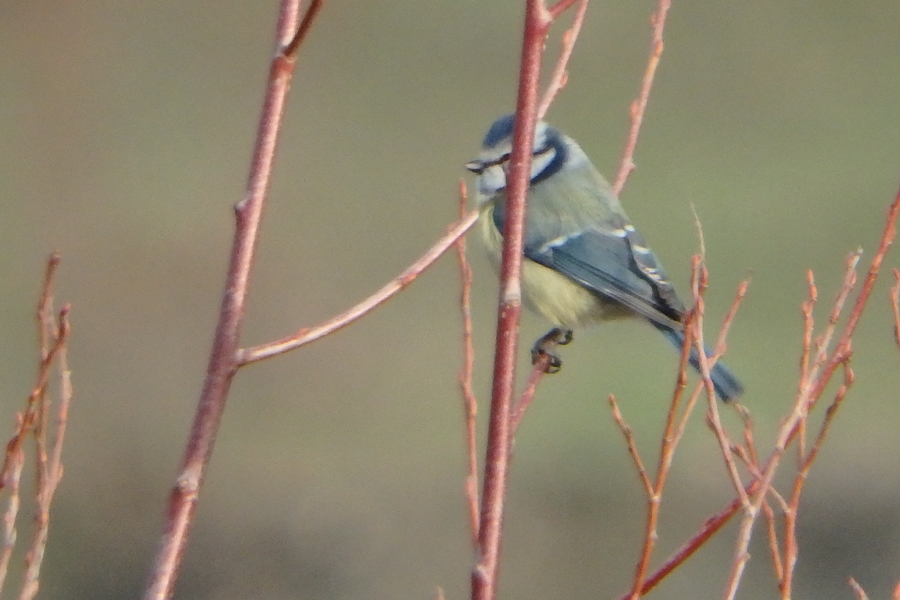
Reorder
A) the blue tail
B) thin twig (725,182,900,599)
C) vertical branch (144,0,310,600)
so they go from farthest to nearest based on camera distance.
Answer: the blue tail
thin twig (725,182,900,599)
vertical branch (144,0,310,600)

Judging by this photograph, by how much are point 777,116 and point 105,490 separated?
2.92 m

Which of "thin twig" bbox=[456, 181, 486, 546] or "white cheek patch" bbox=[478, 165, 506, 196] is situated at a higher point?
"white cheek patch" bbox=[478, 165, 506, 196]

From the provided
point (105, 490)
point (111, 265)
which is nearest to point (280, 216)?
point (111, 265)

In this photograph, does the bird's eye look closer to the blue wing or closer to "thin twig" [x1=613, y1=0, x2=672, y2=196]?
the blue wing

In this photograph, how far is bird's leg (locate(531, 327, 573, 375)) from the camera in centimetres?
216

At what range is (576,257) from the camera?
2246 mm

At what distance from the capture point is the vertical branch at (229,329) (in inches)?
28.4

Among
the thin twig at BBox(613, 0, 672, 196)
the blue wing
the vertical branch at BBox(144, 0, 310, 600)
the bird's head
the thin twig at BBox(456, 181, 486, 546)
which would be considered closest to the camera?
the vertical branch at BBox(144, 0, 310, 600)

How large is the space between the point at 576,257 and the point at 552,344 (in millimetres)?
168

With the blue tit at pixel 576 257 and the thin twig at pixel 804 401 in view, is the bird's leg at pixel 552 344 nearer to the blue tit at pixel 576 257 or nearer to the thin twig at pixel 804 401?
the blue tit at pixel 576 257

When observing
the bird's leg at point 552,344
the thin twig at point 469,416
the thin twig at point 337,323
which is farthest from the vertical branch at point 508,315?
the bird's leg at point 552,344

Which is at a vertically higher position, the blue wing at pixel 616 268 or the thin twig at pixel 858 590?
the blue wing at pixel 616 268

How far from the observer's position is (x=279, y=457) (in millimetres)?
3592

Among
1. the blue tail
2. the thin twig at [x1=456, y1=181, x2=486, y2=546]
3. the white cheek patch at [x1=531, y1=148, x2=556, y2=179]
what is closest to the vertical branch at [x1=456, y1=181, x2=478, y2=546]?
the thin twig at [x1=456, y1=181, x2=486, y2=546]
